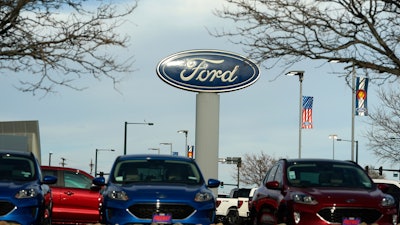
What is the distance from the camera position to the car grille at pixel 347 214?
50.7 feet

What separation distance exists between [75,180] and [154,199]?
7143 mm

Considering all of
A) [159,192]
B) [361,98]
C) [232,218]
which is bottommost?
[232,218]

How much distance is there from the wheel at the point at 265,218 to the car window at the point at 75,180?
5277mm

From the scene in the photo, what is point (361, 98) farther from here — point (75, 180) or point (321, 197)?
point (321, 197)

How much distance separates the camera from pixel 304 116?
2199 inches

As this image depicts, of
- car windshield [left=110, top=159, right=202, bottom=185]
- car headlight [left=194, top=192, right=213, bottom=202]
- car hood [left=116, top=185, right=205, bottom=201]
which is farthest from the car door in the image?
car headlight [left=194, top=192, right=213, bottom=202]

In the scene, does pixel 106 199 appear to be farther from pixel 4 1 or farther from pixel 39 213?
pixel 4 1

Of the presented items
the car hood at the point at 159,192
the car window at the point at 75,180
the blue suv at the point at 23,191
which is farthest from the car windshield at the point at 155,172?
the car window at the point at 75,180

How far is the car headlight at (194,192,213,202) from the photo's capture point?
15398mm

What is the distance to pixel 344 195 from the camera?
15.7 m

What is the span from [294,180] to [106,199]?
3.46 m

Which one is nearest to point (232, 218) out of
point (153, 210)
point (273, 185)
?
point (273, 185)

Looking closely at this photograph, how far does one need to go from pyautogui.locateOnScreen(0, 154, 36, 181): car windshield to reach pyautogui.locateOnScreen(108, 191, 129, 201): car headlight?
2.00 m

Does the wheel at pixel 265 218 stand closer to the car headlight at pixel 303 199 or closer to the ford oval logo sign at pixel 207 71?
the car headlight at pixel 303 199
